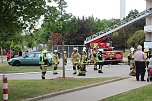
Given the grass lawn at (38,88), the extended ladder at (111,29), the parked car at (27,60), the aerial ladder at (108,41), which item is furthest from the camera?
the extended ladder at (111,29)

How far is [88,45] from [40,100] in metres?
33.3

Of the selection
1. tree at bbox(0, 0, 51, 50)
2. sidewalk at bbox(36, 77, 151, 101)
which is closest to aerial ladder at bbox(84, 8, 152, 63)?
sidewalk at bbox(36, 77, 151, 101)

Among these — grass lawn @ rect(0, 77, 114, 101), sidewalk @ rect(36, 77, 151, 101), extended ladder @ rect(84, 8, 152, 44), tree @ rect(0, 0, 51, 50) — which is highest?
extended ladder @ rect(84, 8, 152, 44)

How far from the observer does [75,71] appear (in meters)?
24.8

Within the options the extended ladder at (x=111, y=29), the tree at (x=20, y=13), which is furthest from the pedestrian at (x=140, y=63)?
the extended ladder at (x=111, y=29)

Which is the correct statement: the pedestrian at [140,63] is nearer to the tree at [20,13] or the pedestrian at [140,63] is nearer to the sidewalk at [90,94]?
the sidewalk at [90,94]

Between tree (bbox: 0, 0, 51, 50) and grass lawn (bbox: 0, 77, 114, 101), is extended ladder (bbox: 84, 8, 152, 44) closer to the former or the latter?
grass lawn (bbox: 0, 77, 114, 101)

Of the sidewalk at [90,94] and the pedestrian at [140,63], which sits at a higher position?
the pedestrian at [140,63]

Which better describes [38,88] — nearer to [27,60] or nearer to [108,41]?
[27,60]

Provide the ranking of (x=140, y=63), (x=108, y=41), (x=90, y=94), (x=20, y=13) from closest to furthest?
(x=20, y=13) < (x=90, y=94) < (x=140, y=63) < (x=108, y=41)

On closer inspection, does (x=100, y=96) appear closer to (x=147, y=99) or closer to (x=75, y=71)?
(x=147, y=99)

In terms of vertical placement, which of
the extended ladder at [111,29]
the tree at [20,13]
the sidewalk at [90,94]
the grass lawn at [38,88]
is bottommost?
the sidewalk at [90,94]

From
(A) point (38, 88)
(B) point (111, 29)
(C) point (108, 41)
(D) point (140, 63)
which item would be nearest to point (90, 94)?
(A) point (38, 88)

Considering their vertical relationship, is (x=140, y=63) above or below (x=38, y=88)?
above
